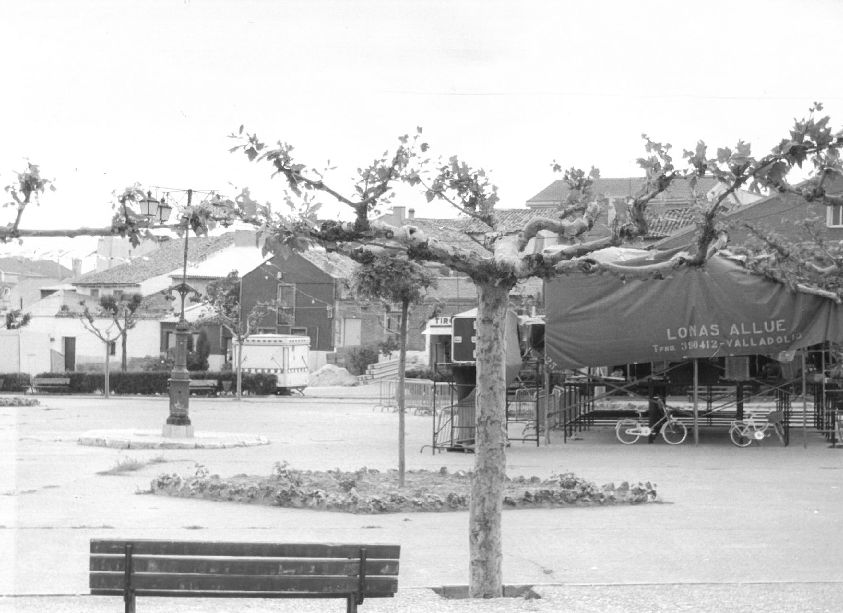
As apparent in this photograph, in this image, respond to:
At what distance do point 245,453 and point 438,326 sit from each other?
56.2 ft

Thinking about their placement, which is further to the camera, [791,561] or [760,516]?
[760,516]

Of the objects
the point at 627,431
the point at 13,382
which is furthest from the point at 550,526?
the point at 13,382

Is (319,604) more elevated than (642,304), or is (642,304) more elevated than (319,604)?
(642,304)

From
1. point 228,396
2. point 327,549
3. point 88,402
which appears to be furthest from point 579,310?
point 228,396

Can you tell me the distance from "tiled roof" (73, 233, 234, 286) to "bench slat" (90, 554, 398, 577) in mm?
67131

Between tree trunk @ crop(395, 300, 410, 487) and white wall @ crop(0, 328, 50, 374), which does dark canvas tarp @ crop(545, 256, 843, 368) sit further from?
white wall @ crop(0, 328, 50, 374)

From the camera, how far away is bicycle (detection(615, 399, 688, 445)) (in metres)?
25.1

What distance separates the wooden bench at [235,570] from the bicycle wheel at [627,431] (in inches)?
732

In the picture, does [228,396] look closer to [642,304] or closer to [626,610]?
[642,304]

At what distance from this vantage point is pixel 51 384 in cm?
5391

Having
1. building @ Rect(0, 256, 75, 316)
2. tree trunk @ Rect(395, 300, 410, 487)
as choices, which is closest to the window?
building @ Rect(0, 256, 75, 316)

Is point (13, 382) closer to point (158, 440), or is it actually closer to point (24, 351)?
point (24, 351)

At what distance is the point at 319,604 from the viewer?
8.82 meters

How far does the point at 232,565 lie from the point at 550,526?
6.44 m
